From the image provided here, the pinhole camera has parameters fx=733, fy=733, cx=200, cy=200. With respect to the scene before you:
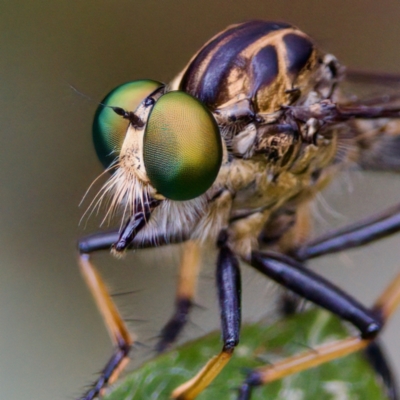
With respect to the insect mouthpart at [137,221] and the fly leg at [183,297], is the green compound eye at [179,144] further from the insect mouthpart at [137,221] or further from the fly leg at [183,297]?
the fly leg at [183,297]

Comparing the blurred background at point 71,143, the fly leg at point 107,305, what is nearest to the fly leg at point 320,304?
the fly leg at point 107,305

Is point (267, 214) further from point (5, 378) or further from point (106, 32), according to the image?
point (106, 32)

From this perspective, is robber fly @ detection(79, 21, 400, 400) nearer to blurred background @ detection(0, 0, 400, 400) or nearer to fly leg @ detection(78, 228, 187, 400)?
fly leg @ detection(78, 228, 187, 400)

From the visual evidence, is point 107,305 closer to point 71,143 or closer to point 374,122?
point 374,122

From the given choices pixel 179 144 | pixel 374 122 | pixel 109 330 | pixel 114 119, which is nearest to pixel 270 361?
pixel 109 330

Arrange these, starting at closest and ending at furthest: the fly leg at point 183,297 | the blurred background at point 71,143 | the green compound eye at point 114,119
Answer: the green compound eye at point 114,119
the fly leg at point 183,297
the blurred background at point 71,143

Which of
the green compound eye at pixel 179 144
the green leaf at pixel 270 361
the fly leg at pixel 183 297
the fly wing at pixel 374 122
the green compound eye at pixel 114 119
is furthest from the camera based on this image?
the fly leg at pixel 183 297

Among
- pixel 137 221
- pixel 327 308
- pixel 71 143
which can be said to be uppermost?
pixel 137 221
